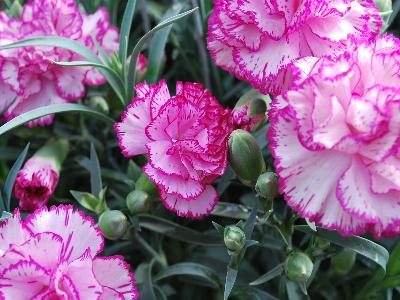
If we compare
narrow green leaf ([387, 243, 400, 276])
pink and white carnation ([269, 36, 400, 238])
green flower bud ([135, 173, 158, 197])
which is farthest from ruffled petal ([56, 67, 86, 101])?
narrow green leaf ([387, 243, 400, 276])

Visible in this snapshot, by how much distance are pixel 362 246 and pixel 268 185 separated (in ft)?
0.58

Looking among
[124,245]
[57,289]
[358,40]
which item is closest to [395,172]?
[358,40]

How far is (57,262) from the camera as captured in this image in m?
0.79

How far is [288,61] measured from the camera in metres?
0.83

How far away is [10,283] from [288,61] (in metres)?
0.46

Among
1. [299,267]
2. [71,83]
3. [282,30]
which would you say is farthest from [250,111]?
[71,83]

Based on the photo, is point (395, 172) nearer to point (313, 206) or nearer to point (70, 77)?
point (313, 206)

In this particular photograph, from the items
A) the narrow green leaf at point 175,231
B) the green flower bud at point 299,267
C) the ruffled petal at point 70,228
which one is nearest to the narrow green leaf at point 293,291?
the green flower bud at point 299,267

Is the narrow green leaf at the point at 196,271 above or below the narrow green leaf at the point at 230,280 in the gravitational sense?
below

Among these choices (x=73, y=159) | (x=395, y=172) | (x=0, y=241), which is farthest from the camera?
(x=73, y=159)

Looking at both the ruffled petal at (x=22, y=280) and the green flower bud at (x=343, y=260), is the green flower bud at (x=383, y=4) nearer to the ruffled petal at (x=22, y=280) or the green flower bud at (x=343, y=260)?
the green flower bud at (x=343, y=260)

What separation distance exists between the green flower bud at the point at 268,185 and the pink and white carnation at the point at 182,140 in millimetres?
58

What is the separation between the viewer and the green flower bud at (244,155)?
0.82m

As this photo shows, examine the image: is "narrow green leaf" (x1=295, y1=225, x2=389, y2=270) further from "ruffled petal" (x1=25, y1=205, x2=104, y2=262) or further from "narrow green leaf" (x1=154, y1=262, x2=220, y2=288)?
"ruffled petal" (x1=25, y1=205, x2=104, y2=262)
